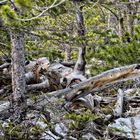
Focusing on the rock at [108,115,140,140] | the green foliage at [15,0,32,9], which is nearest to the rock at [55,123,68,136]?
the rock at [108,115,140,140]

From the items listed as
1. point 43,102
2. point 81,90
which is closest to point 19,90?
point 43,102

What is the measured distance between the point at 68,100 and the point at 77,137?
0.83m

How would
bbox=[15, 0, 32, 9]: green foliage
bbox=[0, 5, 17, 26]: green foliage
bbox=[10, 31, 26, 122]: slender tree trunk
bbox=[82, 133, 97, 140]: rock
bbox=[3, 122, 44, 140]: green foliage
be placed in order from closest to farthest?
1. bbox=[15, 0, 32, 9]: green foliage
2. bbox=[0, 5, 17, 26]: green foliage
3. bbox=[3, 122, 44, 140]: green foliage
4. bbox=[82, 133, 97, 140]: rock
5. bbox=[10, 31, 26, 122]: slender tree trunk

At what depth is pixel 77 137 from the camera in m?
5.08

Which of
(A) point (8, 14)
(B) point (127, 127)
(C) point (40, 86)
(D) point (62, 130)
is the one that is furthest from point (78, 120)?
(C) point (40, 86)

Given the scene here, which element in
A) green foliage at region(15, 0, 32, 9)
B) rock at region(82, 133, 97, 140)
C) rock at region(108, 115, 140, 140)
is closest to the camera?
green foliage at region(15, 0, 32, 9)

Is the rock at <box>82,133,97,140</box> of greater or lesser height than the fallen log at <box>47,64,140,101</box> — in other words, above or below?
below

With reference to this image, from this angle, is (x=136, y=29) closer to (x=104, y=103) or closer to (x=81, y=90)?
(x=104, y=103)

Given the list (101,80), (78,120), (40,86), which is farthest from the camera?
(40,86)

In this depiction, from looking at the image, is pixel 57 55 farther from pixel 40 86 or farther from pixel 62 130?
pixel 62 130

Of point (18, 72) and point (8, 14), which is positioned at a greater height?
point (8, 14)

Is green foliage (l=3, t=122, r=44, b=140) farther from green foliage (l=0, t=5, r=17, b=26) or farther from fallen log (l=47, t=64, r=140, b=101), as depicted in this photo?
green foliage (l=0, t=5, r=17, b=26)

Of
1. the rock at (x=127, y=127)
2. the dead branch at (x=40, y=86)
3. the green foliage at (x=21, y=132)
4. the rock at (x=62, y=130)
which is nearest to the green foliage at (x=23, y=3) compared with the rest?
the green foliage at (x=21, y=132)

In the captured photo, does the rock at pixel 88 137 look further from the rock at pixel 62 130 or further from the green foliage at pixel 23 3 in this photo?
the green foliage at pixel 23 3
